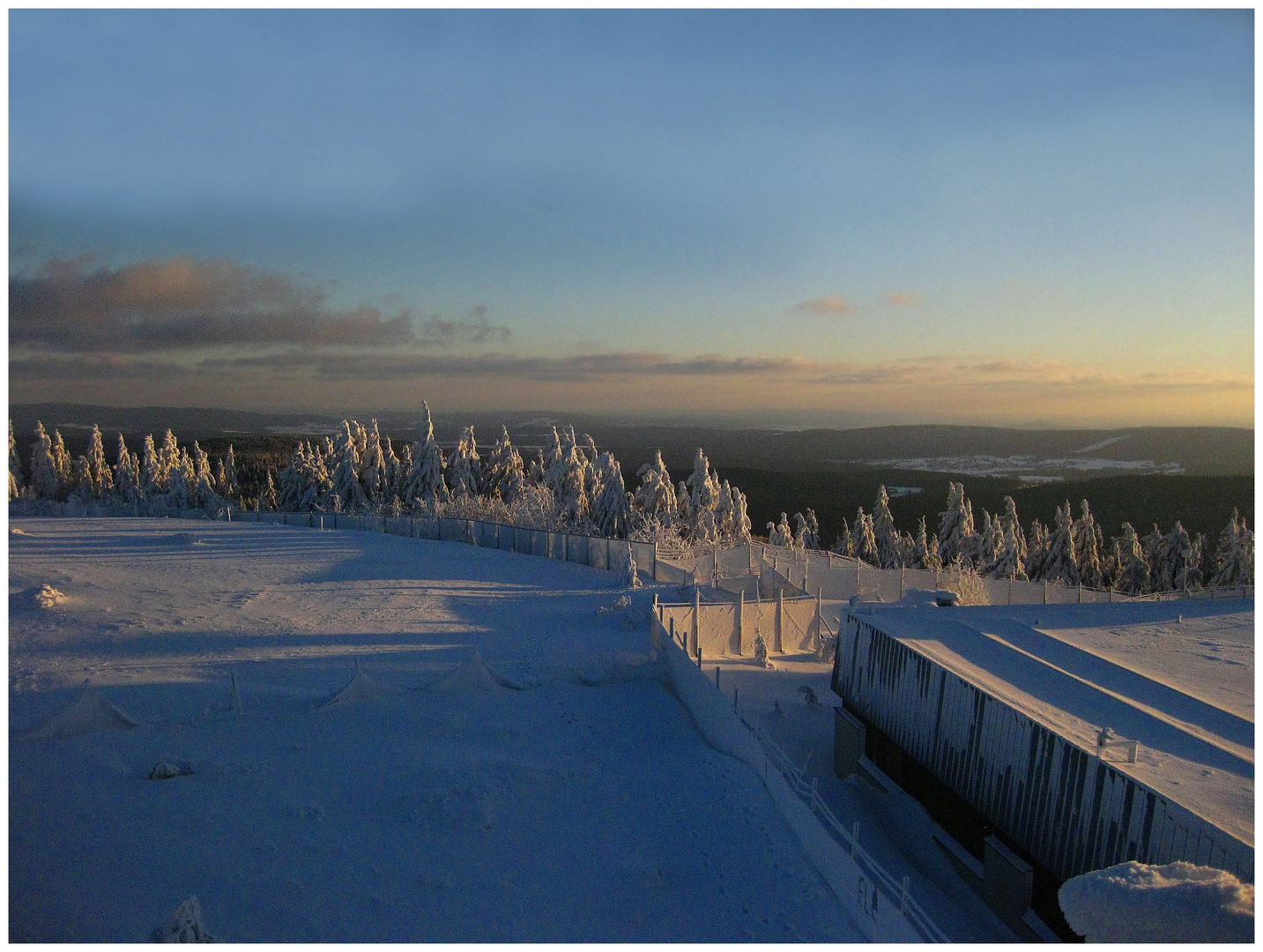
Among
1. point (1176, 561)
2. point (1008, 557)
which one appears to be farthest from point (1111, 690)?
point (1176, 561)

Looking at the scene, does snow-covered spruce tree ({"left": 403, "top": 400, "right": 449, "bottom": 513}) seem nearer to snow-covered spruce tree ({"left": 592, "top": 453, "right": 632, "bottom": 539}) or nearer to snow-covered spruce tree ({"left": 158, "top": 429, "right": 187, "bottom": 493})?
snow-covered spruce tree ({"left": 592, "top": 453, "right": 632, "bottom": 539})

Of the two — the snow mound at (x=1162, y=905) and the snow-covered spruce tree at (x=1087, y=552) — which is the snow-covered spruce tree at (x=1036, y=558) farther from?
the snow mound at (x=1162, y=905)

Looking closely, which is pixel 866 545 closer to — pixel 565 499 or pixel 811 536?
pixel 811 536

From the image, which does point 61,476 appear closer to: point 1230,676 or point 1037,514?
point 1230,676

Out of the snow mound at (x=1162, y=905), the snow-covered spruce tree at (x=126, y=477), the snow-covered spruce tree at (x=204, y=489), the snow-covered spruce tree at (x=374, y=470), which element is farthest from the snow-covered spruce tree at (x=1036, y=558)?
the snow-covered spruce tree at (x=126, y=477)

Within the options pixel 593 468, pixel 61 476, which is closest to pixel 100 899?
pixel 593 468

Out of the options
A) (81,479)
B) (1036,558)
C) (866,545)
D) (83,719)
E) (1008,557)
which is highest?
(83,719)

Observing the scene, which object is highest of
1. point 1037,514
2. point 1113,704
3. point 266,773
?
point 1113,704
